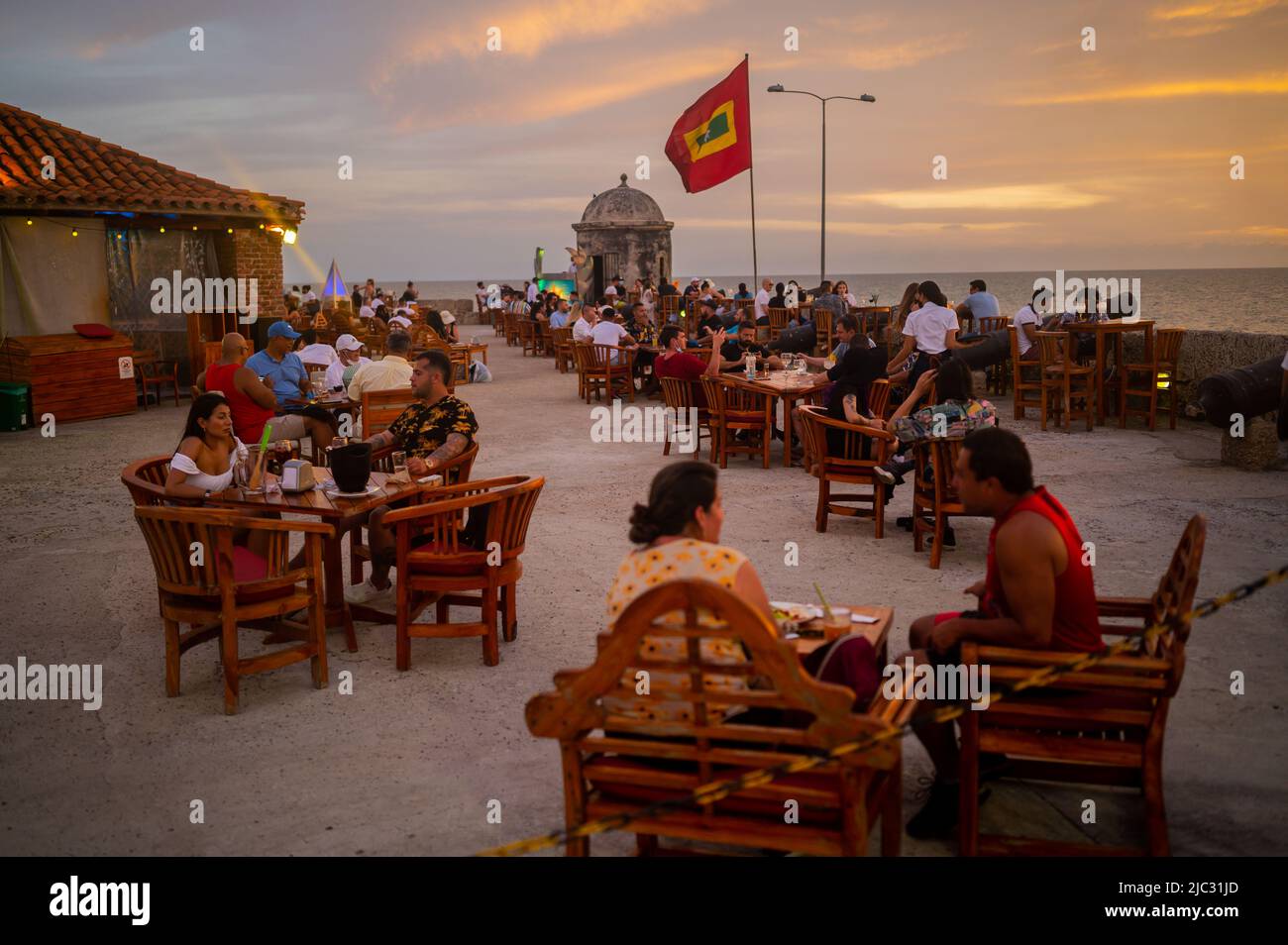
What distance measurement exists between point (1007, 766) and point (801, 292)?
22257 millimetres

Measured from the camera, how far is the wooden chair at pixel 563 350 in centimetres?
1861

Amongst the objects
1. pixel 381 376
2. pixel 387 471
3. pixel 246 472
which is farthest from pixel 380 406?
pixel 246 472

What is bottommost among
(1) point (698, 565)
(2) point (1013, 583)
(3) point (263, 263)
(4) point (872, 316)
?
(2) point (1013, 583)

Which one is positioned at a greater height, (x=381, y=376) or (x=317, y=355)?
(x=317, y=355)

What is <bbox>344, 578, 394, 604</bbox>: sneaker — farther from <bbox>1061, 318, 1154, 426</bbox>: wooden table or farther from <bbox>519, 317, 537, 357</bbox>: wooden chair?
<bbox>519, 317, 537, 357</bbox>: wooden chair

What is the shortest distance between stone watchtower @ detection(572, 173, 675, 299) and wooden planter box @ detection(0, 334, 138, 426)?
18.0 meters

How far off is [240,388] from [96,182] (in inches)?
394

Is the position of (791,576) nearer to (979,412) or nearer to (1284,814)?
(979,412)

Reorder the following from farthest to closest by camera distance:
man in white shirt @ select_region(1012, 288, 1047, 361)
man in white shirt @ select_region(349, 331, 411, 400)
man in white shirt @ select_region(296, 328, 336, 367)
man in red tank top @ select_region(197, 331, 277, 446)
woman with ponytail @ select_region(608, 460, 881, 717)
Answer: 1. man in white shirt @ select_region(1012, 288, 1047, 361)
2. man in white shirt @ select_region(296, 328, 336, 367)
3. man in white shirt @ select_region(349, 331, 411, 400)
4. man in red tank top @ select_region(197, 331, 277, 446)
5. woman with ponytail @ select_region(608, 460, 881, 717)

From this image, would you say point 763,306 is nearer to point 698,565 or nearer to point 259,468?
point 259,468

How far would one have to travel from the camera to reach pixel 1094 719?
2.98 metres

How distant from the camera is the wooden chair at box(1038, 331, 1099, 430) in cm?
1111

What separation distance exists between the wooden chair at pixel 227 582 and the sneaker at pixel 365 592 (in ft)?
3.93

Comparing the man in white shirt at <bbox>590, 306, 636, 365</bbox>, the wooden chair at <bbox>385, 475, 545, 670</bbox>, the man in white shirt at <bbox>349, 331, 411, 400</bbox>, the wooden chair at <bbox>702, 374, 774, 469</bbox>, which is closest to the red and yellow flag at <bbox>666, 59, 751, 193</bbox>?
the man in white shirt at <bbox>590, 306, 636, 365</bbox>
